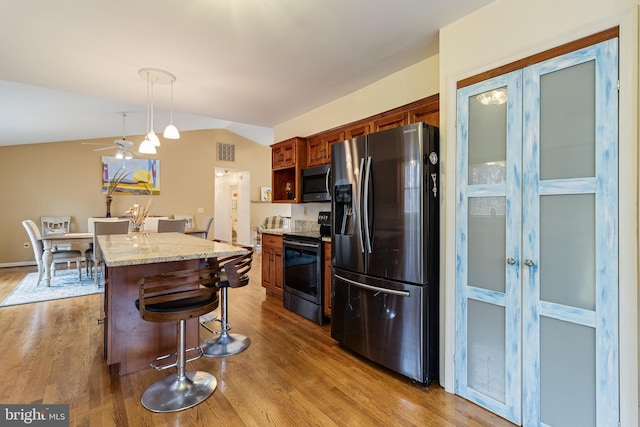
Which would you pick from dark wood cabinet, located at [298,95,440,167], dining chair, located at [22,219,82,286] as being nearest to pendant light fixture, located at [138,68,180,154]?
dark wood cabinet, located at [298,95,440,167]

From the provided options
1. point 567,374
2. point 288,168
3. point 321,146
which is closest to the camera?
point 567,374

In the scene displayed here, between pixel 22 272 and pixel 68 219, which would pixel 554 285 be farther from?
pixel 68 219

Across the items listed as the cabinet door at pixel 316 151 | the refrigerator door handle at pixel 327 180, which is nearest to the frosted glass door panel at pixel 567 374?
the refrigerator door handle at pixel 327 180

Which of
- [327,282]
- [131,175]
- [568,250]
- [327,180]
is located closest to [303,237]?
[327,282]

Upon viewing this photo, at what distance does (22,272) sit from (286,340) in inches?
234

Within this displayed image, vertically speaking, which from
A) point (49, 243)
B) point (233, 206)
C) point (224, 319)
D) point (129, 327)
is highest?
point (233, 206)

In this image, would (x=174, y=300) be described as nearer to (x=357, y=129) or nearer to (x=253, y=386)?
(x=253, y=386)

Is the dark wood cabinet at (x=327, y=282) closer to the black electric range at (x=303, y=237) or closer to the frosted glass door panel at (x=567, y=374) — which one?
the black electric range at (x=303, y=237)

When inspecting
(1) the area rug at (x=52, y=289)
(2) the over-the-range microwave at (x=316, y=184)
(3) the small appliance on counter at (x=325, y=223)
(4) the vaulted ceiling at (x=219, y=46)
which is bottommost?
(1) the area rug at (x=52, y=289)

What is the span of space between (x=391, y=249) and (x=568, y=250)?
1011 millimetres

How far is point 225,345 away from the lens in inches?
107

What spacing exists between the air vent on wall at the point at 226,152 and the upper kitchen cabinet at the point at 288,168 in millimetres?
4792

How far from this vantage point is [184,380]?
80.3 inches

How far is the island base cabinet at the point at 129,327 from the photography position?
87.7 inches
